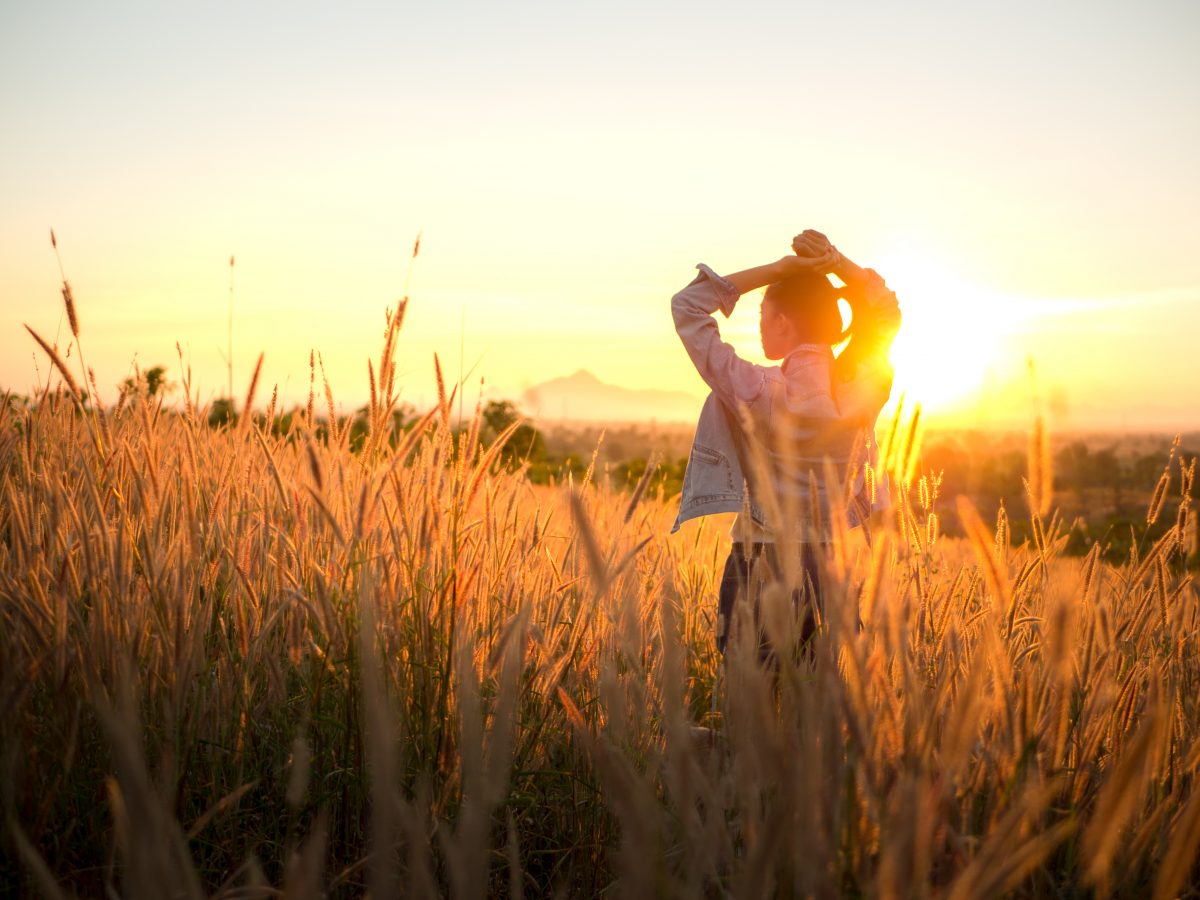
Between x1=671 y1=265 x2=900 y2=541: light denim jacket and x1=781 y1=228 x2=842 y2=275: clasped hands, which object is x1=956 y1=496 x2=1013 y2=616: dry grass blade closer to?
x1=671 y1=265 x2=900 y2=541: light denim jacket

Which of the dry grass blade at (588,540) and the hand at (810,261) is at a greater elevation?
the hand at (810,261)

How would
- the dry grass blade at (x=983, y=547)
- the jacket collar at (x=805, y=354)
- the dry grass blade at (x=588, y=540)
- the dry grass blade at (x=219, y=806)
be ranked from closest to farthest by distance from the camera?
the dry grass blade at (x=588, y=540) → the dry grass blade at (x=219, y=806) → the dry grass blade at (x=983, y=547) → the jacket collar at (x=805, y=354)

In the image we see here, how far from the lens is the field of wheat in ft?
3.26

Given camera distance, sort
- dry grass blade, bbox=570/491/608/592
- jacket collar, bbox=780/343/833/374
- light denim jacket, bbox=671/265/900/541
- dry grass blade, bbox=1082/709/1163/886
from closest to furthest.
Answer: dry grass blade, bbox=1082/709/1163/886 → dry grass blade, bbox=570/491/608/592 → light denim jacket, bbox=671/265/900/541 → jacket collar, bbox=780/343/833/374

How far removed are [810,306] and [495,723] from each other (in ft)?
8.19

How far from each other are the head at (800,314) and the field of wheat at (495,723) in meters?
1.12

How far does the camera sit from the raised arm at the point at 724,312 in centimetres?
302

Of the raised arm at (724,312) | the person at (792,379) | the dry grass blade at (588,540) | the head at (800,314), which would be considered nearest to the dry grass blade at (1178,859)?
the dry grass blade at (588,540)

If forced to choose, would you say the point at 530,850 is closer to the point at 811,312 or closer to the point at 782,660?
the point at 782,660

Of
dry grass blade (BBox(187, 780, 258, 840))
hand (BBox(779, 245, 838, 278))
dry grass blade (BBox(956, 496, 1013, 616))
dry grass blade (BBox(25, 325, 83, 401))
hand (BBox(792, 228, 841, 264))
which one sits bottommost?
dry grass blade (BBox(187, 780, 258, 840))

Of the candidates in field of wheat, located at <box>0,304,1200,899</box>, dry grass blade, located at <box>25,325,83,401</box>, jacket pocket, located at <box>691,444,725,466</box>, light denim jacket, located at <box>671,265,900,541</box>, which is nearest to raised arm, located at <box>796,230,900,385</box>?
light denim jacket, located at <box>671,265,900,541</box>

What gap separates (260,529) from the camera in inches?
81.2

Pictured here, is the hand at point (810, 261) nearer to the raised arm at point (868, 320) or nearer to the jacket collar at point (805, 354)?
the raised arm at point (868, 320)

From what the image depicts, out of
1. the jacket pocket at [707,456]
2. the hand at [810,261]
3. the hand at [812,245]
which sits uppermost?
the hand at [812,245]
